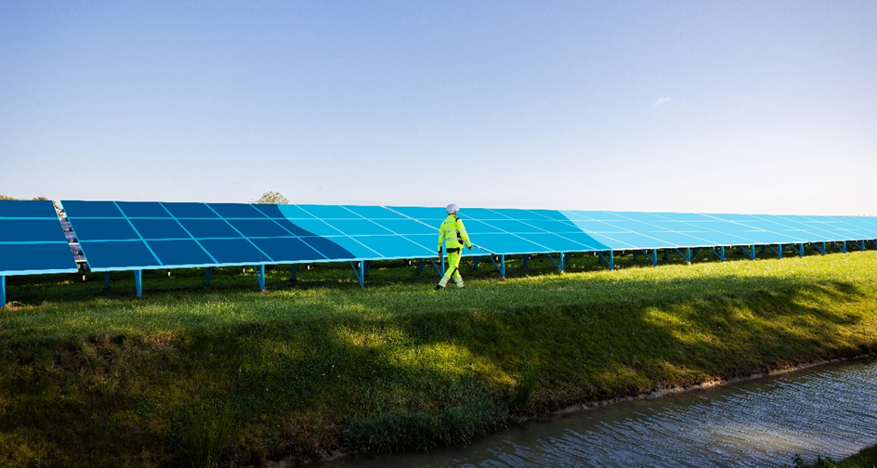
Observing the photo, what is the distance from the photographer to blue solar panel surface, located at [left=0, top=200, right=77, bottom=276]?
14586mm

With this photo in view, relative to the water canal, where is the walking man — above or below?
above

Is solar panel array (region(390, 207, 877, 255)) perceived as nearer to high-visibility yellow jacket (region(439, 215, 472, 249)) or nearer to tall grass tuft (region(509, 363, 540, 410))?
high-visibility yellow jacket (region(439, 215, 472, 249))

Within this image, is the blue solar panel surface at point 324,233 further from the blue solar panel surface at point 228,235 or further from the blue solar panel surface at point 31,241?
the blue solar panel surface at point 31,241

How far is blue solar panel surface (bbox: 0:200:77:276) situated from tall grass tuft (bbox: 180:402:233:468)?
7.87 metres

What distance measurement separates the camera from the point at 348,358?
1071 cm

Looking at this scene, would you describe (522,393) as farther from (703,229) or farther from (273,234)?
(703,229)

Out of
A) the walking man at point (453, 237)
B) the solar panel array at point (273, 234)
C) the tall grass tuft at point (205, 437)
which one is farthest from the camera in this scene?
the walking man at point (453, 237)

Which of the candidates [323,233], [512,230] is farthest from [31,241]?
[512,230]

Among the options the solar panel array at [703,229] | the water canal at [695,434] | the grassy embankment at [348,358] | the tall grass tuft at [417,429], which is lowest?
the water canal at [695,434]

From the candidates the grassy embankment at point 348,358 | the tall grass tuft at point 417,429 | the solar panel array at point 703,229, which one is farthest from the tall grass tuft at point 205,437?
the solar panel array at point 703,229

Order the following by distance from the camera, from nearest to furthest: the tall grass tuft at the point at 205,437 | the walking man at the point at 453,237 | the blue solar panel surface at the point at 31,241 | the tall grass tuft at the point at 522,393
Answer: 1. the tall grass tuft at the point at 205,437
2. the tall grass tuft at the point at 522,393
3. the blue solar panel surface at the point at 31,241
4. the walking man at the point at 453,237

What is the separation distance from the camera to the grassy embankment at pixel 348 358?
866 centimetres

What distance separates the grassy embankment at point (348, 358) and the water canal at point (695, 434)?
19.3 inches

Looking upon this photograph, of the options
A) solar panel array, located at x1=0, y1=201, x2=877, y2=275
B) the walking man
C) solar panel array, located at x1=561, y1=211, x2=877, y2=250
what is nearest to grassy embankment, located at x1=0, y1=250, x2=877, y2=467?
the walking man
